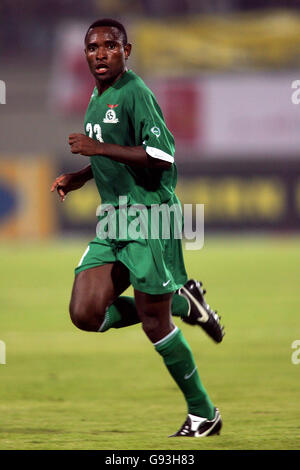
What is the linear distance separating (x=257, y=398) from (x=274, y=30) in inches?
674

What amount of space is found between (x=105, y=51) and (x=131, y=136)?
43cm

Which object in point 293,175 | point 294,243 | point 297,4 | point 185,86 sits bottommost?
point 294,243

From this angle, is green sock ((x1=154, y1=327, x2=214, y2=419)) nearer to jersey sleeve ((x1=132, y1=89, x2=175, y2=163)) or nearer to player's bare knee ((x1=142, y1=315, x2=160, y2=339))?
player's bare knee ((x1=142, y1=315, x2=160, y2=339))

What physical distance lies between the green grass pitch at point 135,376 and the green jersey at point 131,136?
1.18m

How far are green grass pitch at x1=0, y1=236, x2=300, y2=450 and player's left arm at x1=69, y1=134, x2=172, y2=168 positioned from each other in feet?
4.26

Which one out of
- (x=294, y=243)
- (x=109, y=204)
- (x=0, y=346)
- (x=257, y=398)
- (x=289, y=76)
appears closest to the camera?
(x=109, y=204)

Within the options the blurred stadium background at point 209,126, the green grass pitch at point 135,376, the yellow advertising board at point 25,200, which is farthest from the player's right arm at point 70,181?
the yellow advertising board at point 25,200

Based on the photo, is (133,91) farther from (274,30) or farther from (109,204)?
(274,30)

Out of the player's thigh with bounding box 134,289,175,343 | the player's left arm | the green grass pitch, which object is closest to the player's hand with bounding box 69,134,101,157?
the player's left arm

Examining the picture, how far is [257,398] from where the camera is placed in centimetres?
588

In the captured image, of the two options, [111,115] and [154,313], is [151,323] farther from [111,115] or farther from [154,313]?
[111,115]

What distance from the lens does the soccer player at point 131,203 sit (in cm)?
465

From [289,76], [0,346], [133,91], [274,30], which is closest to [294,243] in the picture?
[289,76]

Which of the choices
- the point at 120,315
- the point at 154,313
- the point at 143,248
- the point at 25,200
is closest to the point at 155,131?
the point at 143,248
